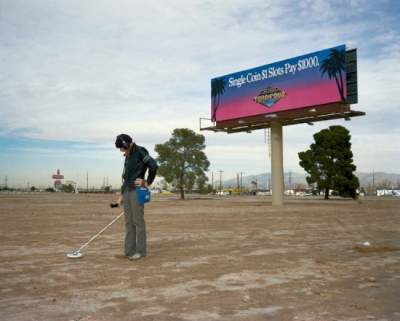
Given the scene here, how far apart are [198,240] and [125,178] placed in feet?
10.6

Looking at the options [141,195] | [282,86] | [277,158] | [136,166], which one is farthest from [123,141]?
[277,158]

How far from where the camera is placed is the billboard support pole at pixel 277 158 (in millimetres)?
32188

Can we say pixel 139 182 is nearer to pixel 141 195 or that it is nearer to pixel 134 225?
pixel 141 195

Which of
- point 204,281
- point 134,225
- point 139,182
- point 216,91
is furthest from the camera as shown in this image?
point 216,91

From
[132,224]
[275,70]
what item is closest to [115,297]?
[132,224]

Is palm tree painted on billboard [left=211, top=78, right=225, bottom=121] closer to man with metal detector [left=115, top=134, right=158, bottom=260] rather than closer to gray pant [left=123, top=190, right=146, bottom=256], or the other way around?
man with metal detector [left=115, top=134, right=158, bottom=260]

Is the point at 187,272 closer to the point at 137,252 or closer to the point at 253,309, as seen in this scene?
the point at 137,252

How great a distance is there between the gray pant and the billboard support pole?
25779mm

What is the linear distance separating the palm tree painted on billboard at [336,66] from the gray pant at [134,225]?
73.6 ft

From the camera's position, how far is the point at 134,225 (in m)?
7.12

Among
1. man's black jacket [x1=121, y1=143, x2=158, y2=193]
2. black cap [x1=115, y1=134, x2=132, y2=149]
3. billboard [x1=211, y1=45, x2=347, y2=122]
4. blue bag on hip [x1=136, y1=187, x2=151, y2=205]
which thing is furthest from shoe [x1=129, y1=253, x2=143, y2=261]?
billboard [x1=211, y1=45, x2=347, y2=122]

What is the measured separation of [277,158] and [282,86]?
532 centimetres

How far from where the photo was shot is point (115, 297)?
4.53 meters

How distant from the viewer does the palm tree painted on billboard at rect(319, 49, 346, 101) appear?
26906mm
